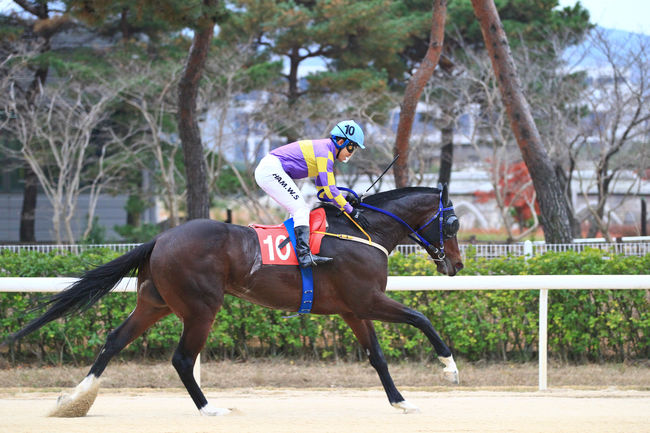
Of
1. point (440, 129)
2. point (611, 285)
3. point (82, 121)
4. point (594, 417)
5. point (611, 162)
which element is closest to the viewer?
point (594, 417)

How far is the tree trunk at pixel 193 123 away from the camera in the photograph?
39.1ft

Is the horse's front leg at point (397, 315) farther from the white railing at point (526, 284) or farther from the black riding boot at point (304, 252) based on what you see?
the white railing at point (526, 284)

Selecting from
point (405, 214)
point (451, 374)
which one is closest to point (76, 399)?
point (451, 374)

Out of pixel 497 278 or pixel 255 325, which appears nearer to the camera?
pixel 497 278

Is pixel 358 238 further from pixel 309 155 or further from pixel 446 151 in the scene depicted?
pixel 446 151

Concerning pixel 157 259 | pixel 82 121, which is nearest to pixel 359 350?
pixel 157 259

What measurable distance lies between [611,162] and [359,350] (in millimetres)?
22405

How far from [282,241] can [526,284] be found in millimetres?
2507

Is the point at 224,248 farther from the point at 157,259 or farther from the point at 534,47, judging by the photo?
the point at 534,47

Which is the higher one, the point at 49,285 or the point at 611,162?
the point at 611,162

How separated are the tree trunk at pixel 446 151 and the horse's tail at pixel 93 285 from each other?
58.8 ft

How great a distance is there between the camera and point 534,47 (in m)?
21.1

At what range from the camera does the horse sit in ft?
16.3

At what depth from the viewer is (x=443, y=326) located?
23.8ft
